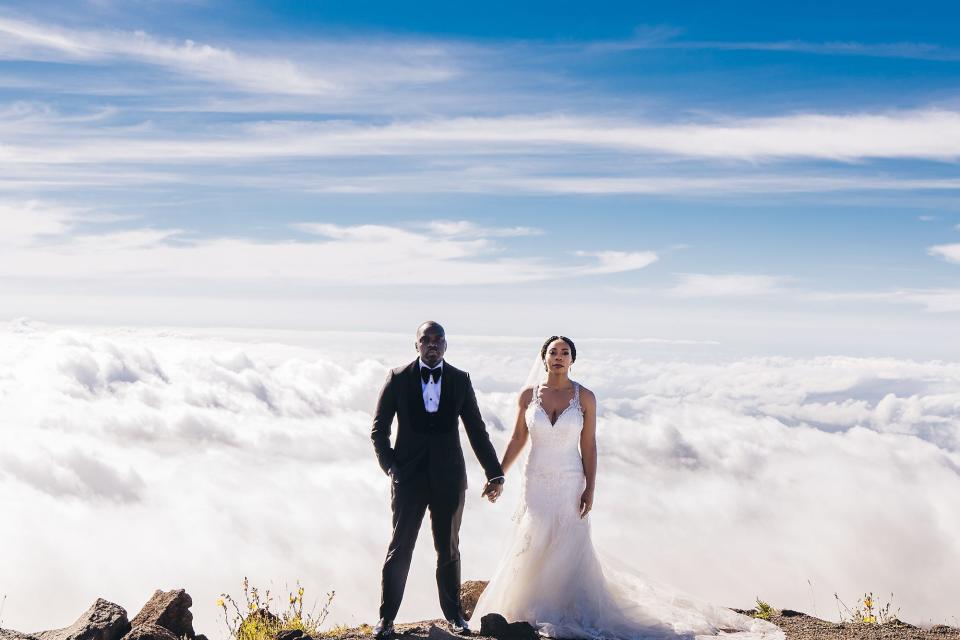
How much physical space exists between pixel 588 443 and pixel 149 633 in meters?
5.21

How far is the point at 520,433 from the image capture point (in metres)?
11.0

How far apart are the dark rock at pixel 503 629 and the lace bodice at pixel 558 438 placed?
182 centimetres

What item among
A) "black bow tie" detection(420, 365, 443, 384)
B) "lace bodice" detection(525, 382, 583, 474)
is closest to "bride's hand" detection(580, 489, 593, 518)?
"lace bodice" detection(525, 382, 583, 474)

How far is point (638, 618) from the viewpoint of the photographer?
34.9ft

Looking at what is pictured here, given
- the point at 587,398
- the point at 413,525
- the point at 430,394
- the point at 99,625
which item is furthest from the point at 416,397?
the point at 99,625

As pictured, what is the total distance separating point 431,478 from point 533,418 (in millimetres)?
1706

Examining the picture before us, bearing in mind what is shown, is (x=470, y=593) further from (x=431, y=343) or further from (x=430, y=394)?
(x=431, y=343)

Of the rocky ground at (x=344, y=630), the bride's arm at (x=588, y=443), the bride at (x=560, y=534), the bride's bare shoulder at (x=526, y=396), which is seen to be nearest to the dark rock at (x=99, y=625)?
the rocky ground at (x=344, y=630)

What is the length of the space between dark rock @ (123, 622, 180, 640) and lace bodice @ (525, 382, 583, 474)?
4.46 m

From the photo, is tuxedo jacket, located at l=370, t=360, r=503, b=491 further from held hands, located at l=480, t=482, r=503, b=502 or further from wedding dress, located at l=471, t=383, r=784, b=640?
wedding dress, located at l=471, t=383, r=784, b=640

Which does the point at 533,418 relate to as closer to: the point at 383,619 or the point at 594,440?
the point at 594,440

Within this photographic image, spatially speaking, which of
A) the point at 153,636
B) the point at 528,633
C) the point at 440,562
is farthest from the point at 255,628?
the point at 528,633

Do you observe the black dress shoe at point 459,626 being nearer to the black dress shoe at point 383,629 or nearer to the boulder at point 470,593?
the black dress shoe at point 383,629

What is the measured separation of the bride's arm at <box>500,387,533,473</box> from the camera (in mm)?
10961
